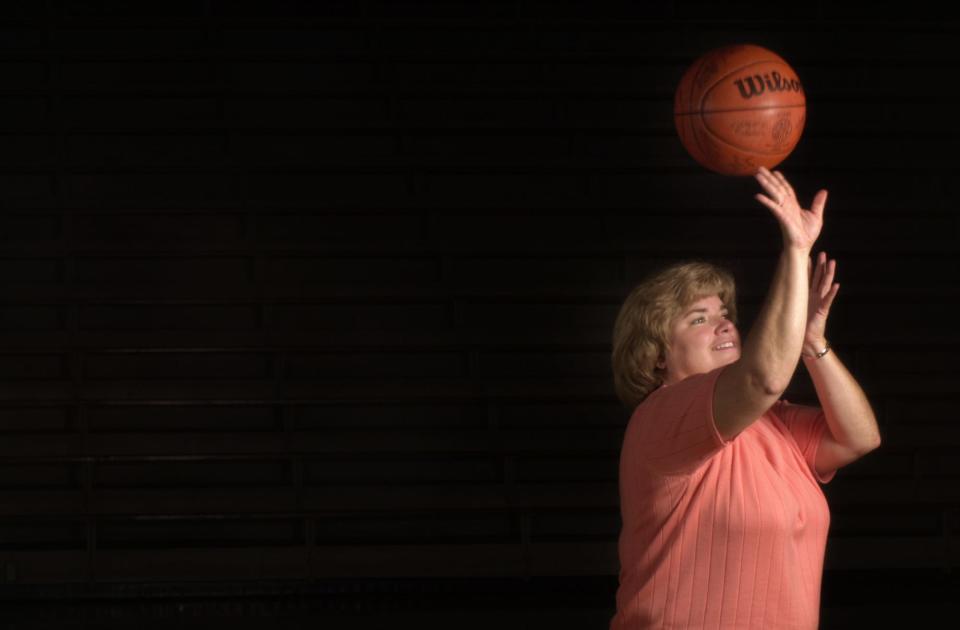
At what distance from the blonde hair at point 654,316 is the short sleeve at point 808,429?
152mm

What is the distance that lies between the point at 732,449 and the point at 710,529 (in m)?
0.11

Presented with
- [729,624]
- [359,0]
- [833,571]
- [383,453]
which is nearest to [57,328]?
[383,453]

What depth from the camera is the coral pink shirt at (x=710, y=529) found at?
143cm

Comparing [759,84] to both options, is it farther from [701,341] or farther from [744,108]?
[701,341]

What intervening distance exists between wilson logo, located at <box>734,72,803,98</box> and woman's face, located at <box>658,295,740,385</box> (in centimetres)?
43

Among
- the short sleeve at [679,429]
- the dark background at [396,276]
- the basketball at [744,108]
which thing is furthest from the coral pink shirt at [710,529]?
the dark background at [396,276]

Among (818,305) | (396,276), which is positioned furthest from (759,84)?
(396,276)

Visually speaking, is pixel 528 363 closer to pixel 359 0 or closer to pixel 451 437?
pixel 451 437

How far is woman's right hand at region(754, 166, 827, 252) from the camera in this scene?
52.4 inches

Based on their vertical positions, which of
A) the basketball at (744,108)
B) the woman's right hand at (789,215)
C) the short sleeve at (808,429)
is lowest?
the short sleeve at (808,429)

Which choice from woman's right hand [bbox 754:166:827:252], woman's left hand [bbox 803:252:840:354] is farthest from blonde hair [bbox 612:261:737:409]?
woman's right hand [bbox 754:166:827:252]

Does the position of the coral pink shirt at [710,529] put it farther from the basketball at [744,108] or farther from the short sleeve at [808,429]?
the basketball at [744,108]

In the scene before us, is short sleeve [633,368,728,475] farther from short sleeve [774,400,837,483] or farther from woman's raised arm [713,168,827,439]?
short sleeve [774,400,837,483]

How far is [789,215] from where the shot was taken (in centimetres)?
134
